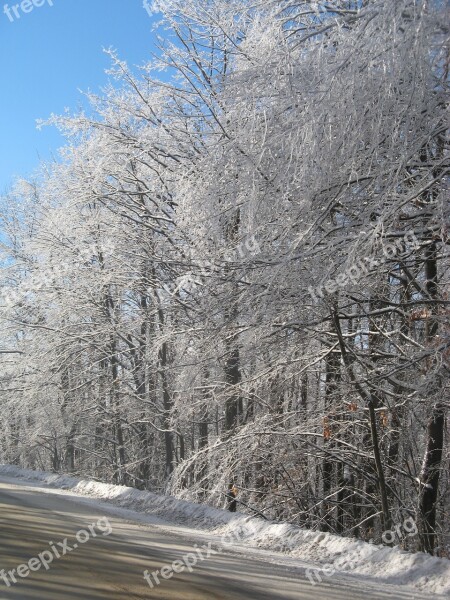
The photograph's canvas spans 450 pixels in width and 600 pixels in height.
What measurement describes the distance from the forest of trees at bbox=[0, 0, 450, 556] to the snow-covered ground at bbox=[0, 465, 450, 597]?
61 cm

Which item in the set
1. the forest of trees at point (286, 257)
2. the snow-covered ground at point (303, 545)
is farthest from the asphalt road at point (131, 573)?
the forest of trees at point (286, 257)

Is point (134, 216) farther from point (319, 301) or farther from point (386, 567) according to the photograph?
point (386, 567)

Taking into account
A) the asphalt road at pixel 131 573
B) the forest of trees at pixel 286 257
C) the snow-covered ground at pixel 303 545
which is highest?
the forest of trees at pixel 286 257

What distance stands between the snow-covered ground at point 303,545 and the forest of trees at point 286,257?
0.61m

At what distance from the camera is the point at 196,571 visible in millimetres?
6645

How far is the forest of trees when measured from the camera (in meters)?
6.59

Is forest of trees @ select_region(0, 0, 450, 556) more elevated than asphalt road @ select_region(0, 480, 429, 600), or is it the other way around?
forest of trees @ select_region(0, 0, 450, 556)

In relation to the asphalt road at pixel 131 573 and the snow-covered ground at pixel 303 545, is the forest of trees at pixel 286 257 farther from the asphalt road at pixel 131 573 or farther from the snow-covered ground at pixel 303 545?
the asphalt road at pixel 131 573

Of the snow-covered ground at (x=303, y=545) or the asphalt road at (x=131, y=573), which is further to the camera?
the snow-covered ground at (x=303, y=545)

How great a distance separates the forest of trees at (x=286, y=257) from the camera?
259 inches

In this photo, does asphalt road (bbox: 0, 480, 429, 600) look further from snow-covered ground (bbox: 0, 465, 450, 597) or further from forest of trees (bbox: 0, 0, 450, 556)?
forest of trees (bbox: 0, 0, 450, 556)

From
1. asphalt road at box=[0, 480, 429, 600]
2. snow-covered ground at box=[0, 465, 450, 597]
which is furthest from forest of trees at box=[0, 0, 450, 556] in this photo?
asphalt road at box=[0, 480, 429, 600]

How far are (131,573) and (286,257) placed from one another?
3603mm

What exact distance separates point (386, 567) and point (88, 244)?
1404 cm
